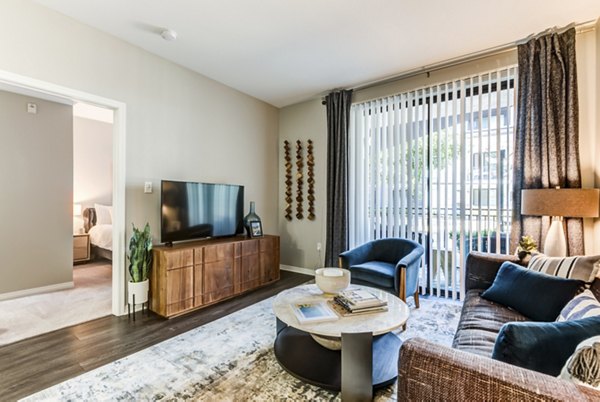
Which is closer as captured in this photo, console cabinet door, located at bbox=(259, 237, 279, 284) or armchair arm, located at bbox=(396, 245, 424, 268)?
armchair arm, located at bbox=(396, 245, 424, 268)

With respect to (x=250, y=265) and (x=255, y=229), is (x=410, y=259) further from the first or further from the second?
(x=255, y=229)

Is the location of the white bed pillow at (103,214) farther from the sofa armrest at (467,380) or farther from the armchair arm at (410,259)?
the sofa armrest at (467,380)

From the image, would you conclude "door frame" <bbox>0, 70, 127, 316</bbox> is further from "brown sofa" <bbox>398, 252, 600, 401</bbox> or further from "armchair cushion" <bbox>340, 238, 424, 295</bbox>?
"brown sofa" <bbox>398, 252, 600, 401</bbox>

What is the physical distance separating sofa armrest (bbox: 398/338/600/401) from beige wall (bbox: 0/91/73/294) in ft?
14.8

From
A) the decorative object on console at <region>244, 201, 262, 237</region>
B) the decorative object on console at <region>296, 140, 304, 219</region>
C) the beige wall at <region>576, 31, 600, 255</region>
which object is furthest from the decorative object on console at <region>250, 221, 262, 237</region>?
the beige wall at <region>576, 31, 600, 255</region>

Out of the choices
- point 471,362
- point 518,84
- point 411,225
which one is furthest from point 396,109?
point 471,362

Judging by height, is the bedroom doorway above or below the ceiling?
below

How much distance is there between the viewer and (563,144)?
8.75ft

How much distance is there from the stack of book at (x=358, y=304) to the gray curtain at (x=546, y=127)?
2.00 metres

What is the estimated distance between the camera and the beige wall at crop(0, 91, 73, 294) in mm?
3412

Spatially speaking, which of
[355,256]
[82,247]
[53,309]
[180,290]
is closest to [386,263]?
[355,256]

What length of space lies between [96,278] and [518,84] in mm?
5932

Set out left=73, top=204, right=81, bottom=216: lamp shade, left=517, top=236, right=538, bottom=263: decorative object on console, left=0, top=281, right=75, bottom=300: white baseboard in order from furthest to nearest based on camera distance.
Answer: left=73, top=204, right=81, bottom=216: lamp shade
left=0, top=281, right=75, bottom=300: white baseboard
left=517, top=236, right=538, bottom=263: decorative object on console

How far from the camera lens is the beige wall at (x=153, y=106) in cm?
236
